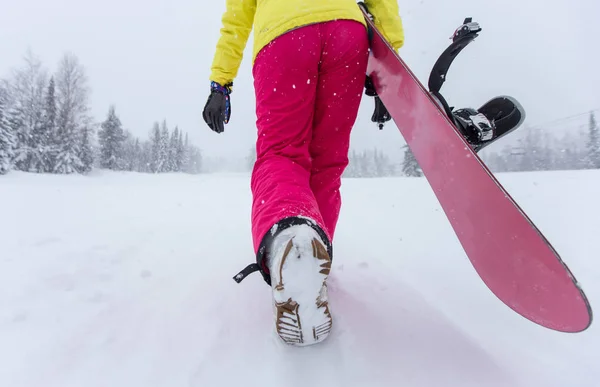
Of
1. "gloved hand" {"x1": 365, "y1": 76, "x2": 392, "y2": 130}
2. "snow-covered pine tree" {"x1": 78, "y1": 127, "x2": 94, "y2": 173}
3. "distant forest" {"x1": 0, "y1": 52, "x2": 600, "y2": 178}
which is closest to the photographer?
"gloved hand" {"x1": 365, "y1": 76, "x2": 392, "y2": 130}

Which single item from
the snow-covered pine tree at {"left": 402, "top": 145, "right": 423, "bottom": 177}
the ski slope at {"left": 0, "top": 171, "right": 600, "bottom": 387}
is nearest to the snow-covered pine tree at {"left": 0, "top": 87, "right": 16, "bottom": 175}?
the ski slope at {"left": 0, "top": 171, "right": 600, "bottom": 387}

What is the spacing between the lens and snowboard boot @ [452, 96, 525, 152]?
119cm

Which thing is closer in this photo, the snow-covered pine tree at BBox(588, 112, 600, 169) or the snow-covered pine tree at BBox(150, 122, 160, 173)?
the snow-covered pine tree at BBox(588, 112, 600, 169)

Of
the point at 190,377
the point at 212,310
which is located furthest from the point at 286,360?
the point at 212,310

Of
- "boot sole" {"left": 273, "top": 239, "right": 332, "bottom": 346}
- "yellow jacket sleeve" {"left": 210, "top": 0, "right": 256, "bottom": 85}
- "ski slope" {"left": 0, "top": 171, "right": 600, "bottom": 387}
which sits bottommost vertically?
"ski slope" {"left": 0, "top": 171, "right": 600, "bottom": 387}

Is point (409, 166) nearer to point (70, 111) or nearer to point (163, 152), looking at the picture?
point (70, 111)

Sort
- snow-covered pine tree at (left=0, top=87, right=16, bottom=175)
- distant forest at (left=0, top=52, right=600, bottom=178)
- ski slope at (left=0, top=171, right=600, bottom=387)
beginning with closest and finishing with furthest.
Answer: ski slope at (left=0, top=171, right=600, bottom=387)
snow-covered pine tree at (left=0, top=87, right=16, bottom=175)
distant forest at (left=0, top=52, right=600, bottom=178)

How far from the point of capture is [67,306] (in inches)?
39.6

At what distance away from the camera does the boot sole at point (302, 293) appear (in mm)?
683

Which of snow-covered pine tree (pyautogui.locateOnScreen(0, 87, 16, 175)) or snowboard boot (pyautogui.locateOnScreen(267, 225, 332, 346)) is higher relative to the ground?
snow-covered pine tree (pyautogui.locateOnScreen(0, 87, 16, 175))

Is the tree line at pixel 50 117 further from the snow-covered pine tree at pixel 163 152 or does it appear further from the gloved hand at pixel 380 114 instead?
the gloved hand at pixel 380 114

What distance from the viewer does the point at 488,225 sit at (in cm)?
77

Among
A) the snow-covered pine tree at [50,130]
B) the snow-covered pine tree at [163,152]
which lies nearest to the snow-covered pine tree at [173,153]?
the snow-covered pine tree at [163,152]

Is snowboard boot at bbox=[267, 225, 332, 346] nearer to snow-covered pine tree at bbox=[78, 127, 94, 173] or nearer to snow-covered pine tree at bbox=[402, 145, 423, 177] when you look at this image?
snow-covered pine tree at bbox=[402, 145, 423, 177]
